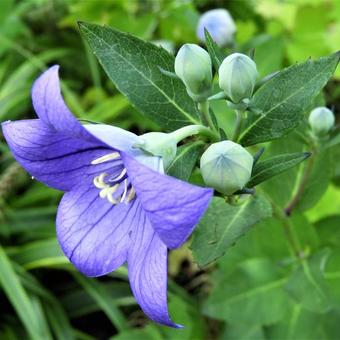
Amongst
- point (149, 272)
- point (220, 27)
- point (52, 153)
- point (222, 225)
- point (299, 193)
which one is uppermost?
point (52, 153)

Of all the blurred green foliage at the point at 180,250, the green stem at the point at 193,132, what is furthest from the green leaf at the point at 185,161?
the blurred green foliage at the point at 180,250

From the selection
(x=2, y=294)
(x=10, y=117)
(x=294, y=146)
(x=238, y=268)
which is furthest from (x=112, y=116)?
(x=294, y=146)

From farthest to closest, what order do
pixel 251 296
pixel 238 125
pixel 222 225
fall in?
pixel 251 296 < pixel 222 225 < pixel 238 125

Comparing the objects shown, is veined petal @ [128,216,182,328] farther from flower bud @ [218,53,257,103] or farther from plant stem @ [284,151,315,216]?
plant stem @ [284,151,315,216]

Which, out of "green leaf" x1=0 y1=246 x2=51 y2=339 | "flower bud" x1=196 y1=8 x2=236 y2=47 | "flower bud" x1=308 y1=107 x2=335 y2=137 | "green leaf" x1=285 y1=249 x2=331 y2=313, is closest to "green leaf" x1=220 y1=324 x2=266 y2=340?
"green leaf" x1=285 y1=249 x2=331 y2=313

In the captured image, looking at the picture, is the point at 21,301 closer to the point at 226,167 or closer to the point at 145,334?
the point at 145,334

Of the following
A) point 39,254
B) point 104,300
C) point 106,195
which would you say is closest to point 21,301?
point 39,254
